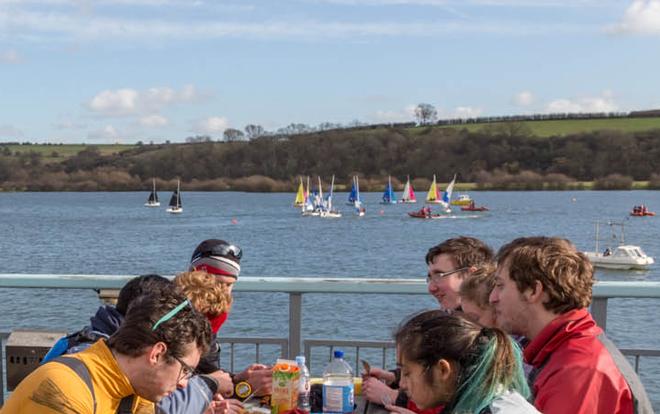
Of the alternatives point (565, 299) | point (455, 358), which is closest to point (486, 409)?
point (455, 358)

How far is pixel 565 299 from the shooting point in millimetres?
2840

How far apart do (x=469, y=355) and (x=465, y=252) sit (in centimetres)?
183

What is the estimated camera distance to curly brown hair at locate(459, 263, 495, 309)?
3.34 m

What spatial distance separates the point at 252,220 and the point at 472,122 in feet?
171

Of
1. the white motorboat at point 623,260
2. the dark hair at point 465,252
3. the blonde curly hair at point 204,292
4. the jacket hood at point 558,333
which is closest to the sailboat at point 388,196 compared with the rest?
the white motorboat at point 623,260

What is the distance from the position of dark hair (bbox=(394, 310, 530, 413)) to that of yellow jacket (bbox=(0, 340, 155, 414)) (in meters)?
0.90

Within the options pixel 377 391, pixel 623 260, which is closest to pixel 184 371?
pixel 377 391

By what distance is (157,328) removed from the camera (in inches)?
95.3

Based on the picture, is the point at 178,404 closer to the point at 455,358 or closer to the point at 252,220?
the point at 455,358

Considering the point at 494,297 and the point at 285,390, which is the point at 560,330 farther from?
the point at 285,390

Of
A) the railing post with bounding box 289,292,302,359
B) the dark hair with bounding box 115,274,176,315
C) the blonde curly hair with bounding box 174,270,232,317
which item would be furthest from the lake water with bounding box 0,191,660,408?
the dark hair with bounding box 115,274,176,315

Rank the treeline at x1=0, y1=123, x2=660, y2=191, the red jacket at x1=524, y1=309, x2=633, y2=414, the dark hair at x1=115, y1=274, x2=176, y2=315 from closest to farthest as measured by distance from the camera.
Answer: the red jacket at x1=524, y1=309, x2=633, y2=414, the dark hair at x1=115, y1=274, x2=176, y2=315, the treeline at x1=0, y1=123, x2=660, y2=191

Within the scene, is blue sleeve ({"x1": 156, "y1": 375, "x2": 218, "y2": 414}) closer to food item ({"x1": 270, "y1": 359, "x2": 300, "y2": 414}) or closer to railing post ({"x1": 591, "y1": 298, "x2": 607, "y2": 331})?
food item ({"x1": 270, "y1": 359, "x2": 300, "y2": 414})

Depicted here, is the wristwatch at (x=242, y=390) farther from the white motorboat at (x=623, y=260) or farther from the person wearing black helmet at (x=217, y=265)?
the white motorboat at (x=623, y=260)
